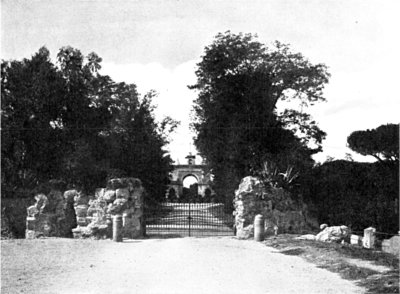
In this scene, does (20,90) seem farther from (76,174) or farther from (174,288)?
(174,288)

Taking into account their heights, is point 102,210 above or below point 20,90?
below

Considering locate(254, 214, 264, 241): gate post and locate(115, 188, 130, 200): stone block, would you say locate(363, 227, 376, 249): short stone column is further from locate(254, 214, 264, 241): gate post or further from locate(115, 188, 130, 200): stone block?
locate(115, 188, 130, 200): stone block

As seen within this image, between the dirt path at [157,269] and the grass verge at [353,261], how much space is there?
347 mm

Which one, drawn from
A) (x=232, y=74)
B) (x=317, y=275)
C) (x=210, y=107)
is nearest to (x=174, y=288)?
(x=317, y=275)

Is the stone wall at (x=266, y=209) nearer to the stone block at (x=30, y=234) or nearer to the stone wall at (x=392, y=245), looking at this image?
the stone wall at (x=392, y=245)

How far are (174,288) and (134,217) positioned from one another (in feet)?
30.9

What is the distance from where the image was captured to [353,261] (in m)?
11.8

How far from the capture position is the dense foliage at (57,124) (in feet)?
66.0

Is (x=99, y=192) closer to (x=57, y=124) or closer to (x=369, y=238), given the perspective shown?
(x=57, y=124)

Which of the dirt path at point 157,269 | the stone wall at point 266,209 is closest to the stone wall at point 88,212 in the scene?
the dirt path at point 157,269

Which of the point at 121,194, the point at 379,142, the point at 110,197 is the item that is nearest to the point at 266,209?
the point at 121,194

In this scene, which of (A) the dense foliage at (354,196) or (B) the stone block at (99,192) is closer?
(B) the stone block at (99,192)

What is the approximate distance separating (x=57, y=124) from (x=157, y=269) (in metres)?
13.4

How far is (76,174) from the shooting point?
1931cm
